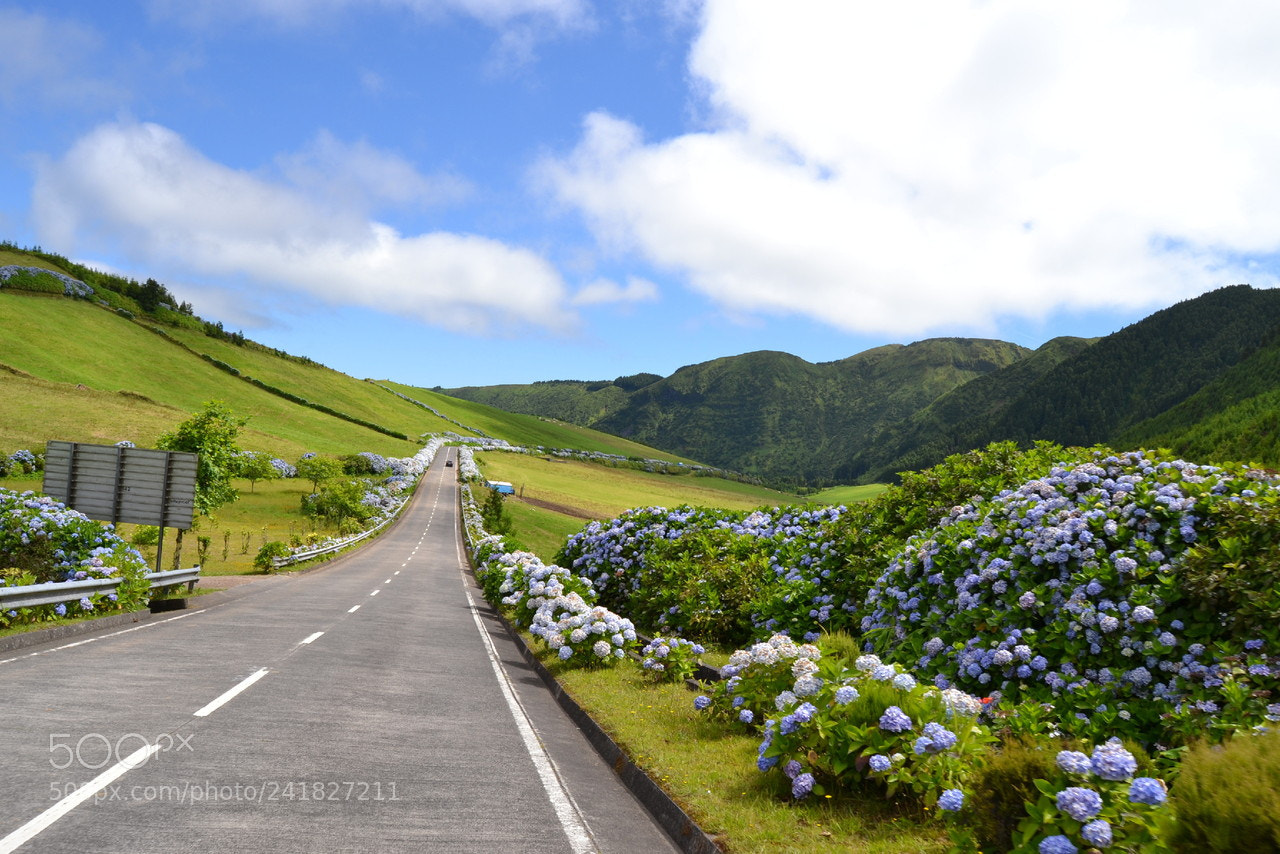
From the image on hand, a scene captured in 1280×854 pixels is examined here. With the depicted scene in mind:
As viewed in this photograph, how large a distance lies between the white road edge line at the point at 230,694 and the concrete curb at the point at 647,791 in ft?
12.5

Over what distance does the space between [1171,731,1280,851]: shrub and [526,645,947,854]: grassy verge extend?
5.46 feet

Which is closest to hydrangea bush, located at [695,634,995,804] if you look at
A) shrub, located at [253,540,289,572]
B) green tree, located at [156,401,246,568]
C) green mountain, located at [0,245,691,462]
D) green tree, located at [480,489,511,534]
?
shrub, located at [253,540,289,572]

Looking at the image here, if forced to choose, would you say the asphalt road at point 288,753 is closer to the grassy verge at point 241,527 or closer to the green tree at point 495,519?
the grassy verge at point 241,527

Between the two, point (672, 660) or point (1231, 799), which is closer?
point (1231, 799)

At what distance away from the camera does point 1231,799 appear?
9.14 feet

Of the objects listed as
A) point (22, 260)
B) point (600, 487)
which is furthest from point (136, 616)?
point (22, 260)

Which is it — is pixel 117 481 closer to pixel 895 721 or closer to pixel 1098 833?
pixel 895 721

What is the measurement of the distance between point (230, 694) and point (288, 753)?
255 cm

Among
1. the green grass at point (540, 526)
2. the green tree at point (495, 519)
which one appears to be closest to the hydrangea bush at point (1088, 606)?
the green grass at point (540, 526)

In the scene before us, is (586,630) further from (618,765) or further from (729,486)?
(729,486)

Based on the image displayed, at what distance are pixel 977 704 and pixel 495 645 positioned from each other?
11506 millimetres

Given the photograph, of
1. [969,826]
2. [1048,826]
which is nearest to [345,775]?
[969,826]

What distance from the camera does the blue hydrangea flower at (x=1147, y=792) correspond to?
10.0 ft

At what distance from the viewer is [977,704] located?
511cm
